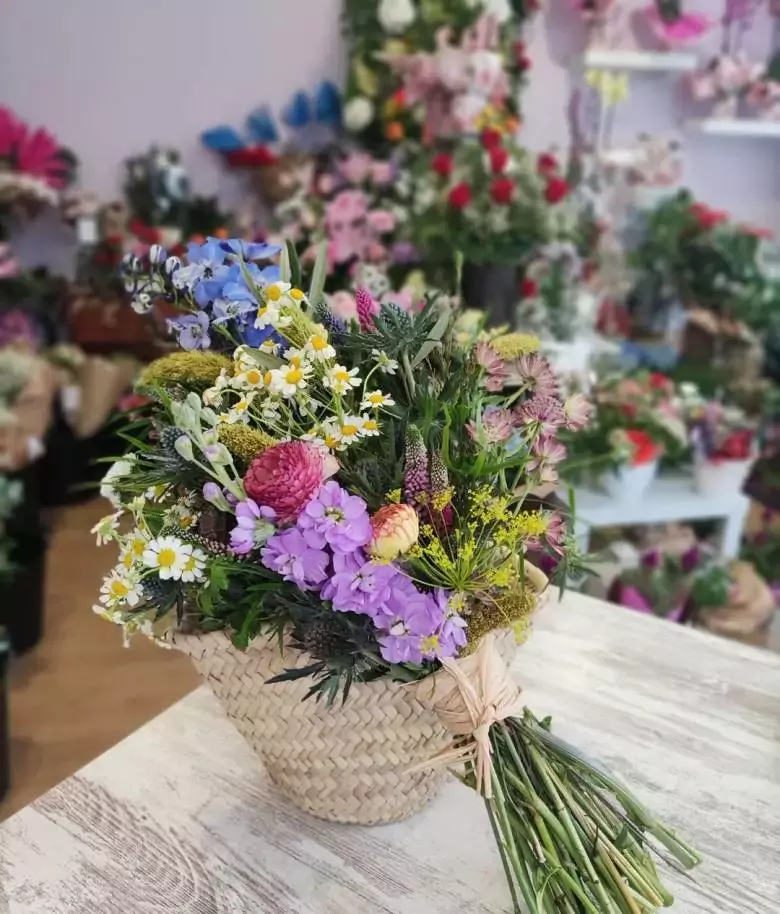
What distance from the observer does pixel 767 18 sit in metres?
2.60

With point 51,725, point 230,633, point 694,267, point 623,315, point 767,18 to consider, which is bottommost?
point 51,725

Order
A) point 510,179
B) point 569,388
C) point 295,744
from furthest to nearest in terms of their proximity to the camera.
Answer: point 510,179 → point 569,388 → point 295,744

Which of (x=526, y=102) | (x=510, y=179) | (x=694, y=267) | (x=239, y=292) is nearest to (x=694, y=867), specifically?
(x=239, y=292)

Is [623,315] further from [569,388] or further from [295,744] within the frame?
[295,744]

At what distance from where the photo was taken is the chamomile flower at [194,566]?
60 centimetres

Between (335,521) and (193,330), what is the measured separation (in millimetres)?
267

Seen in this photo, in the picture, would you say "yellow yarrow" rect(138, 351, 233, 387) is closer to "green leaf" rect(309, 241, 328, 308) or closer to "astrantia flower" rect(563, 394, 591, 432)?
"green leaf" rect(309, 241, 328, 308)

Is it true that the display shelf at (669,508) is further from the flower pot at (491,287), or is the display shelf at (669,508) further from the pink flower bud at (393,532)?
the pink flower bud at (393,532)

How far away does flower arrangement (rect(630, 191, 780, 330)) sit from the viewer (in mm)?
2287

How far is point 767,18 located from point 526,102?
2.36ft

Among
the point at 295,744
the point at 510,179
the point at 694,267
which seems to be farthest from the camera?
the point at 694,267

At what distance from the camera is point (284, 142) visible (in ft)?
9.53

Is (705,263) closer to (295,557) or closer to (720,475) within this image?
(720,475)

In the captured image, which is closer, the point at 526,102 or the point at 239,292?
the point at 239,292
